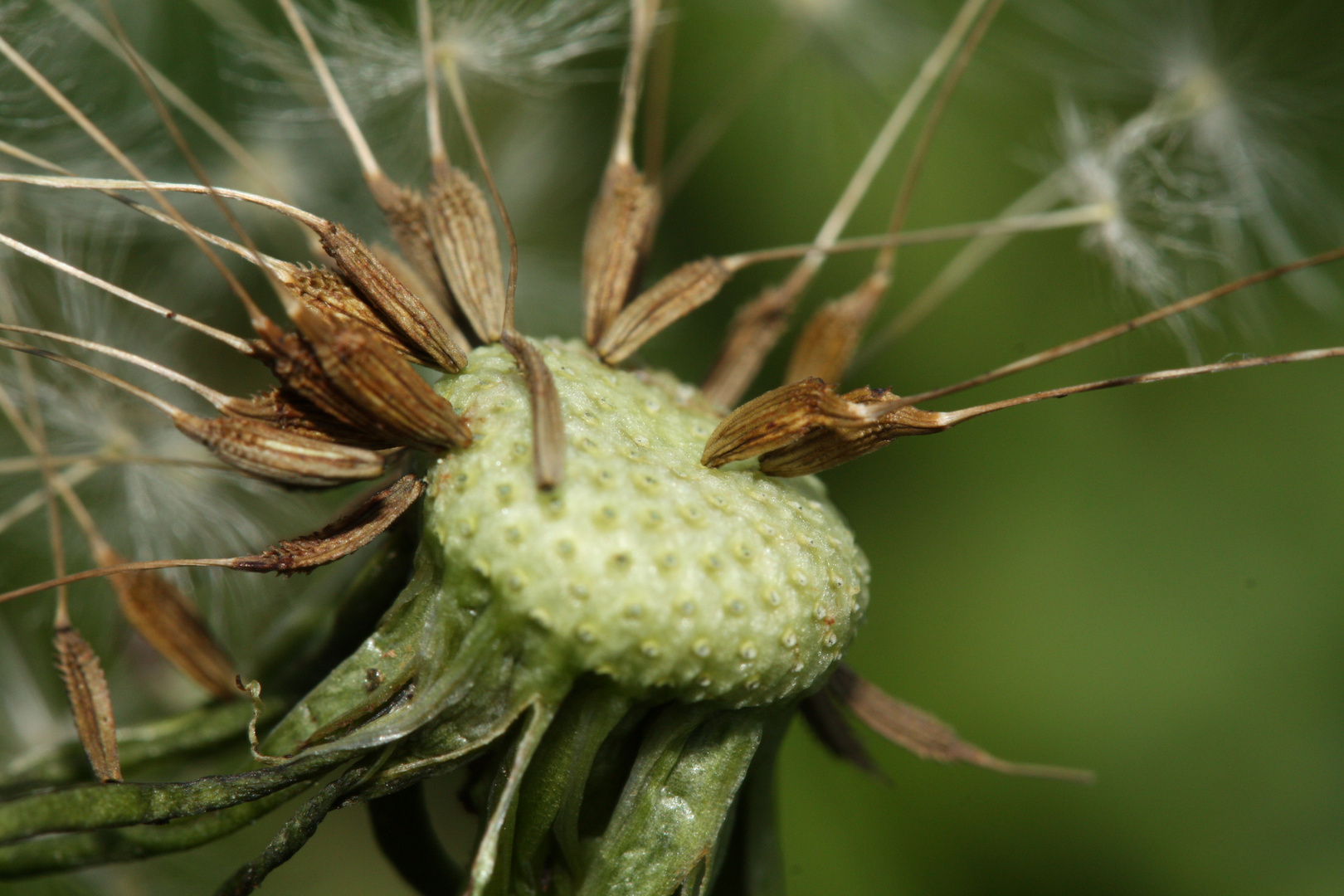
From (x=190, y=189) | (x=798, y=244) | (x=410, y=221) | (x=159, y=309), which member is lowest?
(x=159, y=309)

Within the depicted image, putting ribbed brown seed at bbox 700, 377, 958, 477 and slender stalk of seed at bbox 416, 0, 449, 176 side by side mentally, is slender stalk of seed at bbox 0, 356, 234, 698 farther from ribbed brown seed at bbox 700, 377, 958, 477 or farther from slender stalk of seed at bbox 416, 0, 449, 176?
ribbed brown seed at bbox 700, 377, 958, 477

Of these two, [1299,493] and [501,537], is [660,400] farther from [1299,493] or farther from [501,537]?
[1299,493]

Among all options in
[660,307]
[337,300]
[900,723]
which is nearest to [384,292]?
[337,300]

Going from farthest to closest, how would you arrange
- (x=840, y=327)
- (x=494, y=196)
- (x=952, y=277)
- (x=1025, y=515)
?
(x=1025, y=515), (x=952, y=277), (x=840, y=327), (x=494, y=196)

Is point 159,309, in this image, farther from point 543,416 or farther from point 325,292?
point 543,416

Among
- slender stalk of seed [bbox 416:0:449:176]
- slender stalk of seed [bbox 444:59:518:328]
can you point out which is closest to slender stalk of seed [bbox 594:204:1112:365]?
slender stalk of seed [bbox 444:59:518:328]

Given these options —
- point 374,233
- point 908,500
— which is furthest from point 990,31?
point 374,233
